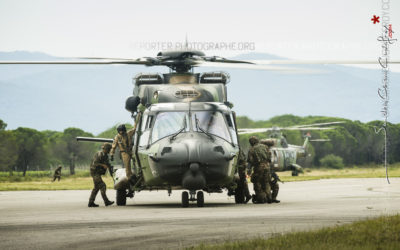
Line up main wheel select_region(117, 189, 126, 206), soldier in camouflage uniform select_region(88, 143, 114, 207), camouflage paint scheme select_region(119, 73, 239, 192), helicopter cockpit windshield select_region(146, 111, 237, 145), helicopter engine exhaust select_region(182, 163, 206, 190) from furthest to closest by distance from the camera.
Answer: main wheel select_region(117, 189, 126, 206) < soldier in camouflage uniform select_region(88, 143, 114, 207) < helicopter cockpit windshield select_region(146, 111, 237, 145) < camouflage paint scheme select_region(119, 73, 239, 192) < helicopter engine exhaust select_region(182, 163, 206, 190)

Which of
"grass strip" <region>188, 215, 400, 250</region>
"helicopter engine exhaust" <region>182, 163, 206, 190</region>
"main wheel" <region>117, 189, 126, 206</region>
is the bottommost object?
"main wheel" <region>117, 189, 126, 206</region>

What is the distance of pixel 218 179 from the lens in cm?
1808

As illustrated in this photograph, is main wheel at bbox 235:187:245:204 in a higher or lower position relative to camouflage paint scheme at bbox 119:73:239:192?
lower

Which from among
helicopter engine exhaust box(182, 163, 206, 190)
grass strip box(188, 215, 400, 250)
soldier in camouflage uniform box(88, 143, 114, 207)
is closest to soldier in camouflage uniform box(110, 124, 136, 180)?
soldier in camouflage uniform box(88, 143, 114, 207)

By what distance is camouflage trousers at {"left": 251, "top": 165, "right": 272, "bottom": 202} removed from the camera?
65.2 feet

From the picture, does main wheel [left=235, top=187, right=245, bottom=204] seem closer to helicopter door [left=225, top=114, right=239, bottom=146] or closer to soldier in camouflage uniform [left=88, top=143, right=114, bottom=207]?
helicopter door [left=225, top=114, right=239, bottom=146]

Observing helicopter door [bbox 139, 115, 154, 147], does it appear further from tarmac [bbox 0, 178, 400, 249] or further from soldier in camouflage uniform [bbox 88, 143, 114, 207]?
tarmac [bbox 0, 178, 400, 249]

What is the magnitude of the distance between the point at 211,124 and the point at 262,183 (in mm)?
2489

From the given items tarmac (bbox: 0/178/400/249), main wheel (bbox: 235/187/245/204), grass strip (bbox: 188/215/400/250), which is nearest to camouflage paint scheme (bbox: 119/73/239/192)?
main wheel (bbox: 235/187/245/204)

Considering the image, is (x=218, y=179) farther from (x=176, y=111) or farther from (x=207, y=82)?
(x=207, y=82)

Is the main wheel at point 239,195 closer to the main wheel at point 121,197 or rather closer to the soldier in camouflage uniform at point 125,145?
the soldier in camouflage uniform at point 125,145

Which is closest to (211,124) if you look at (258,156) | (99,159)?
(258,156)

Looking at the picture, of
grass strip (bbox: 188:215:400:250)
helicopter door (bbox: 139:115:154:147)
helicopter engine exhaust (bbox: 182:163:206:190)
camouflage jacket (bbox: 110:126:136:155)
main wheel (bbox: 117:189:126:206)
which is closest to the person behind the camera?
grass strip (bbox: 188:215:400:250)

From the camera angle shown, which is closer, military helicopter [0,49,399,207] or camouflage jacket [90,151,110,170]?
military helicopter [0,49,399,207]
